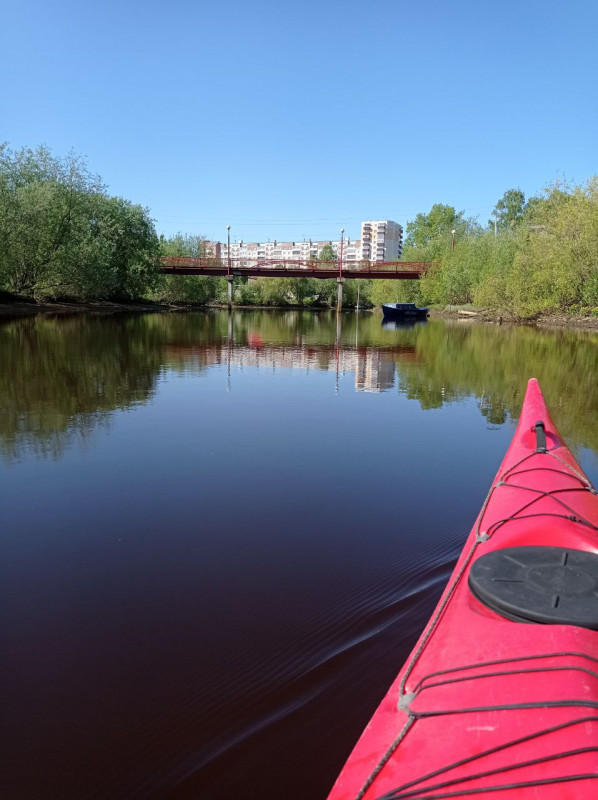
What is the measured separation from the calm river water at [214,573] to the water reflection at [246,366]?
147 millimetres

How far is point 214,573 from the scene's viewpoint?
3959 mm

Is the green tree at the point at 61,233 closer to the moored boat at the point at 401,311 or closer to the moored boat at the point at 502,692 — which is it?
the moored boat at the point at 401,311

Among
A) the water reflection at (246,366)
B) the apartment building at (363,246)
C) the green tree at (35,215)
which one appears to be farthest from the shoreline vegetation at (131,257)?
the apartment building at (363,246)

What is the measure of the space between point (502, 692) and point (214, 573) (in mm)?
2544

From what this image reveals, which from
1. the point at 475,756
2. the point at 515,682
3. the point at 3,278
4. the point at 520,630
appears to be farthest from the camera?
the point at 3,278

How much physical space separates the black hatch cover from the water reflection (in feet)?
18.3

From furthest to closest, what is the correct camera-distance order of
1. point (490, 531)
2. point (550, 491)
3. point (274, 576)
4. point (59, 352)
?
point (59, 352) → point (274, 576) → point (550, 491) → point (490, 531)

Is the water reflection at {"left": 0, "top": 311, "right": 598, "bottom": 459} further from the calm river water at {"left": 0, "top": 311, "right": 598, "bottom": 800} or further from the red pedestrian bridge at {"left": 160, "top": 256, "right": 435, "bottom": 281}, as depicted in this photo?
the red pedestrian bridge at {"left": 160, "top": 256, "right": 435, "bottom": 281}

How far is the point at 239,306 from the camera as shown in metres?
75.9

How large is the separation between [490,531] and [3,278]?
3607 centimetres

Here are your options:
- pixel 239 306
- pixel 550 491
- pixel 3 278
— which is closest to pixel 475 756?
pixel 550 491

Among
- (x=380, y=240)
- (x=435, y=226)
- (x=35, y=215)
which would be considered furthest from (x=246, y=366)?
(x=380, y=240)

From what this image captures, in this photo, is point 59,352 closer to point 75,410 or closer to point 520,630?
point 75,410

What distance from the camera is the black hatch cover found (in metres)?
2.09
